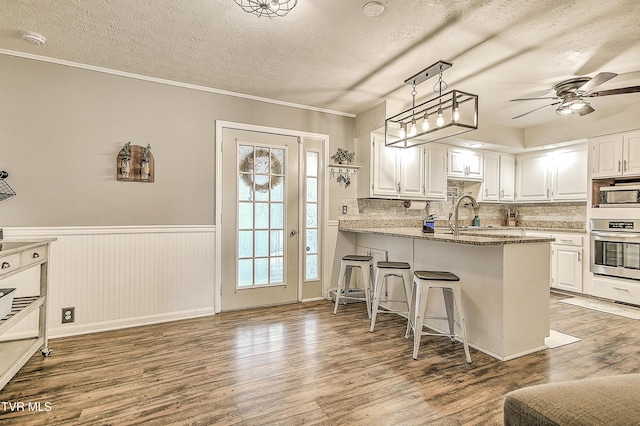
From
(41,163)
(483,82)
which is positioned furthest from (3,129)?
(483,82)

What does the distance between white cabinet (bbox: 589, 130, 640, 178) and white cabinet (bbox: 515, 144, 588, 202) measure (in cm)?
36

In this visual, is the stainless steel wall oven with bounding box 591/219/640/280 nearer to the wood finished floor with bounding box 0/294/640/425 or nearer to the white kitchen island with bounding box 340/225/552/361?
the wood finished floor with bounding box 0/294/640/425

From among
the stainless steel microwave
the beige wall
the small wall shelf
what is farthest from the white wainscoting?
the stainless steel microwave

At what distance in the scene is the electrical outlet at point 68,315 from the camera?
9.56ft

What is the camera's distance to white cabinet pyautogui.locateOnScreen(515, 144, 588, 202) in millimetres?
4660

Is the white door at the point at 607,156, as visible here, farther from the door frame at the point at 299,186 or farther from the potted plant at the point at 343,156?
the door frame at the point at 299,186

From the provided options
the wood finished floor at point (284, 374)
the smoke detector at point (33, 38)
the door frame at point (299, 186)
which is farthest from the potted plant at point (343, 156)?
the smoke detector at point (33, 38)

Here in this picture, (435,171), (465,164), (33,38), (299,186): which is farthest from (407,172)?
(33,38)

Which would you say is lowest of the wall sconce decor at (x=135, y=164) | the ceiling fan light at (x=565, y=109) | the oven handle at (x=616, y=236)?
the oven handle at (x=616, y=236)

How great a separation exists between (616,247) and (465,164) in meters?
2.16

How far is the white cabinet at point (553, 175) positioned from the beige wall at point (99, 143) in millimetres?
4663

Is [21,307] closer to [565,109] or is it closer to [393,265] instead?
[393,265]

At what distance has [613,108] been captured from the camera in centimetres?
404

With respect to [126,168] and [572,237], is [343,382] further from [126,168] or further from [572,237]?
[572,237]
